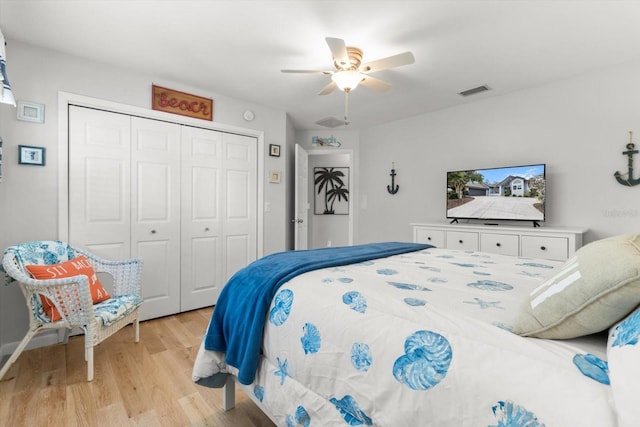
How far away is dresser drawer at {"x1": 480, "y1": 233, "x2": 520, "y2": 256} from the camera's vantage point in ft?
9.80

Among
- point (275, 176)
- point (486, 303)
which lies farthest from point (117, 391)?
point (275, 176)

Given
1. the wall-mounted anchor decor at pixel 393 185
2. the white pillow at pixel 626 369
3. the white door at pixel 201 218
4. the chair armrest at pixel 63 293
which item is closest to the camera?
the white pillow at pixel 626 369

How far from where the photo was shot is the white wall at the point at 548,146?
2721 millimetres

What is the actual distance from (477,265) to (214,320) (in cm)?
146

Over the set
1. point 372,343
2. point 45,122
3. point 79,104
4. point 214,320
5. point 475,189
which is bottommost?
point 214,320

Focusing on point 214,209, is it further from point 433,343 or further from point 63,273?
point 433,343

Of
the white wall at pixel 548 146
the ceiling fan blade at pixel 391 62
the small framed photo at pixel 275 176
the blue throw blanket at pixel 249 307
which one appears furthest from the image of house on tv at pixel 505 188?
the blue throw blanket at pixel 249 307

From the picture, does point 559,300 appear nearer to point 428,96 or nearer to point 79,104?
point 428,96

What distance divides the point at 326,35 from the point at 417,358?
2.14 metres

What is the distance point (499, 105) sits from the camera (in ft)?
11.2

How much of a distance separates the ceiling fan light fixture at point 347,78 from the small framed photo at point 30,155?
7.70 feet

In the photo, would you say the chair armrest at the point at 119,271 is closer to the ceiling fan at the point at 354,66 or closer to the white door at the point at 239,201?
the white door at the point at 239,201

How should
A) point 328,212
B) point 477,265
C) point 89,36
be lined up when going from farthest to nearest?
point 328,212 < point 89,36 < point 477,265

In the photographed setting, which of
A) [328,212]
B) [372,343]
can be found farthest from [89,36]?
[328,212]
